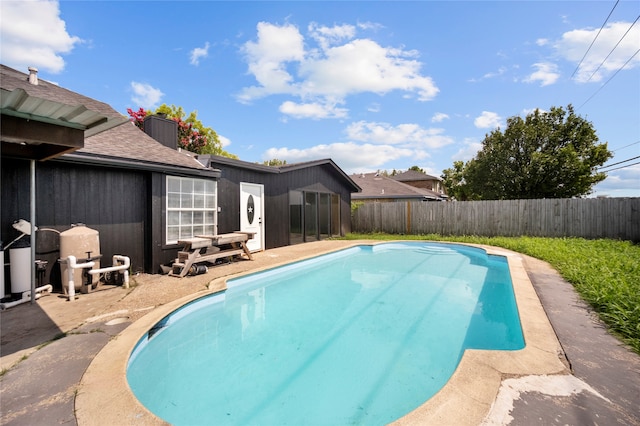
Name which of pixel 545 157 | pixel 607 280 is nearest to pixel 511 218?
pixel 545 157

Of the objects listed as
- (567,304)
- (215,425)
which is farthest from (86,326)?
(567,304)

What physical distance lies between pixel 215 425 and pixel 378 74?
431 inches

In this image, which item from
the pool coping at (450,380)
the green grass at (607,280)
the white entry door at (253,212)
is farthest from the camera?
the white entry door at (253,212)

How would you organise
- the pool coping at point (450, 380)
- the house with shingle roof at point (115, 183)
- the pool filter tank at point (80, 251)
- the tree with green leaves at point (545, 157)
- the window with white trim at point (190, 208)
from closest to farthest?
the pool coping at point (450, 380)
the house with shingle roof at point (115, 183)
the pool filter tank at point (80, 251)
the window with white trim at point (190, 208)
the tree with green leaves at point (545, 157)

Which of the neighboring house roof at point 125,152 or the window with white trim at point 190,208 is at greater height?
the neighboring house roof at point 125,152

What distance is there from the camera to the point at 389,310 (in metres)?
4.58

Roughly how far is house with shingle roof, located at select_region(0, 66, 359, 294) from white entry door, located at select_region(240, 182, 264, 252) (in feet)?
0.10

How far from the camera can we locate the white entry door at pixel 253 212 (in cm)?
842

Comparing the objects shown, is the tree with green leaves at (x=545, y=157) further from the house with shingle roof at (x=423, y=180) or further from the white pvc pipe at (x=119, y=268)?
the white pvc pipe at (x=119, y=268)

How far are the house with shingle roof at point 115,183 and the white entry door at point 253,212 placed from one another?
31 mm

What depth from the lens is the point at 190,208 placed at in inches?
264

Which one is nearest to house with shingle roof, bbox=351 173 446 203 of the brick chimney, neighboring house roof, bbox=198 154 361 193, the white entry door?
neighboring house roof, bbox=198 154 361 193

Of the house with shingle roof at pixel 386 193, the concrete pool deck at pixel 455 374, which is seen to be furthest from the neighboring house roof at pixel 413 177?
the concrete pool deck at pixel 455 374

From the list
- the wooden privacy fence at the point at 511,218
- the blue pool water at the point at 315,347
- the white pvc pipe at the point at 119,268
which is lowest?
the blue pool water at the point at 315,347
